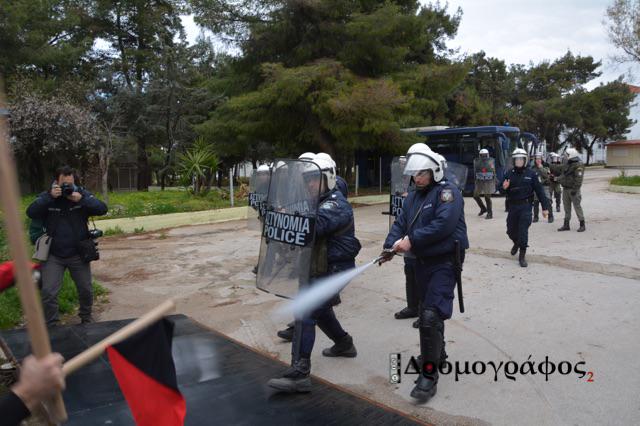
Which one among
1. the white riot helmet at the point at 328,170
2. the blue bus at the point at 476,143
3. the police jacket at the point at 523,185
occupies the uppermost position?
the blue bus at the point at 476,143

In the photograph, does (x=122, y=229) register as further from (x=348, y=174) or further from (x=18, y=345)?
(x=348, y=174)

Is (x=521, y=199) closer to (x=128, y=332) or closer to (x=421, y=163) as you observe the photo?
(x=421, y=163)

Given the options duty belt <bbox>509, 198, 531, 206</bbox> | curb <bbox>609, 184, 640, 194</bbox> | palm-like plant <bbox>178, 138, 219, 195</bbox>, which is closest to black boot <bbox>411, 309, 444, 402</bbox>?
duty belt <bbox>509, 198, 531, 206</bbox>

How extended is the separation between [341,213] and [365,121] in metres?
12.4

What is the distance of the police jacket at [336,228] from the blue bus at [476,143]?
1586 cm

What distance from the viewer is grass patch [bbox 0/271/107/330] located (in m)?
5.79

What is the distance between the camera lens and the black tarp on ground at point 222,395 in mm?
3484

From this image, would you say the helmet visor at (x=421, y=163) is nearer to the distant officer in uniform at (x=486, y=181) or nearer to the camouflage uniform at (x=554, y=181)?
the distant officer in uniform at (x=486, y=181)

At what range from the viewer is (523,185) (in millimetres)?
8297

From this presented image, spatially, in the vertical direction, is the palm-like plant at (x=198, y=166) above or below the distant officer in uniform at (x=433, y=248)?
above

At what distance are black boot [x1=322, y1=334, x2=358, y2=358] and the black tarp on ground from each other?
577 millimetres

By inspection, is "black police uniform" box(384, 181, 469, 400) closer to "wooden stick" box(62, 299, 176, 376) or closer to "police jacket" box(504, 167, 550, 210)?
"wooden stick" box(62, 299, 176, 376)

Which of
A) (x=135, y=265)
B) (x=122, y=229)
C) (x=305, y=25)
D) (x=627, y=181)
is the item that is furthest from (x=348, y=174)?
(x=135, y=265)

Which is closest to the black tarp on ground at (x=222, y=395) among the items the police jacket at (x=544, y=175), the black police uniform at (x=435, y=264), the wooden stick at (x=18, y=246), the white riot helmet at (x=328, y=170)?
the black police uniform at (x=435, y=264)
